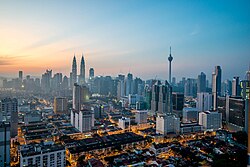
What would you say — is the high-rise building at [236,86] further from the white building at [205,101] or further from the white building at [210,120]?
the white building at [210,120]

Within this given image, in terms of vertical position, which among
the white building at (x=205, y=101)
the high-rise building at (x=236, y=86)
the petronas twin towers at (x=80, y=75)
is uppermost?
the petronas twin towers at (x=80, y=75)

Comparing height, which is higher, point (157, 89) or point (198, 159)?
point (157, 89)

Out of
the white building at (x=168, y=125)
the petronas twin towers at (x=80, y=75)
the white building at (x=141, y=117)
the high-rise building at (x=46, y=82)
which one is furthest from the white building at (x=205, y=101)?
the high-rise building at (x=46, y=82)

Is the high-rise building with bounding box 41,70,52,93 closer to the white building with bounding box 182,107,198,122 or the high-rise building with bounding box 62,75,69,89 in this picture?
the high-rise building with bounding box 62,75,69,89

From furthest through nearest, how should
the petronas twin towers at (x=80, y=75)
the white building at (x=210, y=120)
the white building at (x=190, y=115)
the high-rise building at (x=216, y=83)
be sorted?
the petronas twin towers at (x=80, y=75), the high-rise building at (x=216, y=83), the white building at (x=190, y=115), the white building at (x=210, y=120)

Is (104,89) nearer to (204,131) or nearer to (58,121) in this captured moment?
(58,121)

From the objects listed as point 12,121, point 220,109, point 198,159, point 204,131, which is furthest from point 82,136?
point 220,109

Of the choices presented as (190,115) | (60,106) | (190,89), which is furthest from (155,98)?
(190,89)
